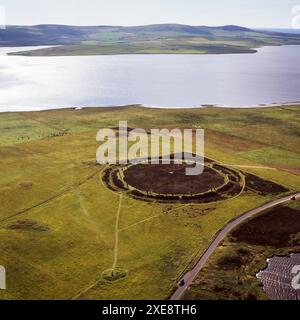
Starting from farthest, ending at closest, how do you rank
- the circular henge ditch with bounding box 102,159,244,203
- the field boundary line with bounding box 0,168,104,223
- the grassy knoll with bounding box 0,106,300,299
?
the circular henge ditch with bounding box 102,159,244,203, the field boundary line with bounding box 0,168,104,223, the grassy knoll with bounding box 0,106,300,299

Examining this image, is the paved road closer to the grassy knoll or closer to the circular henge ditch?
the grassy knoll

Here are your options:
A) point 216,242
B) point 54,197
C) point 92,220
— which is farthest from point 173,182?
point 216,242

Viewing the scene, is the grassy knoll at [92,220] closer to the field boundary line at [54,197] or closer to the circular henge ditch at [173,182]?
the field boundary line at [54,197]

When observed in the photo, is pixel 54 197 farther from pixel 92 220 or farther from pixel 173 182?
pixel 173 182

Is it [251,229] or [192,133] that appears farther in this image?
[192,133]

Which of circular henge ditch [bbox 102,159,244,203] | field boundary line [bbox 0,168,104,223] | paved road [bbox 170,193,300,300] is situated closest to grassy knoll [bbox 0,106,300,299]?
field boundary line [bbox 0,168,104,223]
